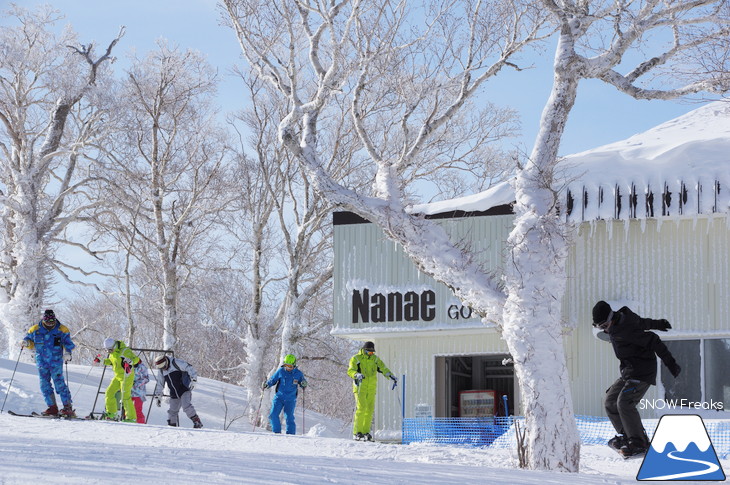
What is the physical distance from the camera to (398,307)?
19.5m

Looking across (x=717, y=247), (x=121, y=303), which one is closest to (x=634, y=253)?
(x=717, y=247)


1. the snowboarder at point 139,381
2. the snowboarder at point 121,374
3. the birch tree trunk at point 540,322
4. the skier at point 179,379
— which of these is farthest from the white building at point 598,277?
the snowboarder at point 121,374

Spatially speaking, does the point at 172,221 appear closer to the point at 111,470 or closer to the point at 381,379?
the point at 381,379

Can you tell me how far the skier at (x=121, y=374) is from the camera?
48.6 ft

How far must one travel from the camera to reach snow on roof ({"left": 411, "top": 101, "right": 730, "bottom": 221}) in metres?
16.7

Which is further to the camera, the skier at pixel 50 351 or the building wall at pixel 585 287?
the building wall at pixel 585 287

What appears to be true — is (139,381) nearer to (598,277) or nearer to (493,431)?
(493,431)

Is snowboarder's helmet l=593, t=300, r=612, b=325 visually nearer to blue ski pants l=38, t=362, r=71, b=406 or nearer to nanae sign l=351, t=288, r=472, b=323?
blue ski pants l=38, t=362, r=71, b=406

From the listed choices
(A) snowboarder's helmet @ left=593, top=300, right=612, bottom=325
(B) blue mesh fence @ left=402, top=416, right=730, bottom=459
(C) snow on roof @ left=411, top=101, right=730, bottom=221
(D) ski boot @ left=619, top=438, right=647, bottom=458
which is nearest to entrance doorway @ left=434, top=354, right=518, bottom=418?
(B) blue mesh fence @ left=402, top=416, right=730, bottom=459

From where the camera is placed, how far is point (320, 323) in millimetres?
28297

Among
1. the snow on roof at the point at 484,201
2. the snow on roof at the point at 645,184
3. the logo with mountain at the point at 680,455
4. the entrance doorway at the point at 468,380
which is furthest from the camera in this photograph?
the entrance doorway at the point at 468,380

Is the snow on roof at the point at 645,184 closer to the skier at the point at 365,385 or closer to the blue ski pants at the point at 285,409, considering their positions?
the skier at the point at 365,385

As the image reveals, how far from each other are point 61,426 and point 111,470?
5.11 m

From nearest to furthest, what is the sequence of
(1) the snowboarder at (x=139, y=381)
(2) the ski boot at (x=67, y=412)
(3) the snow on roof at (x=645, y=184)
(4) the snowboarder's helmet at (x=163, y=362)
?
(2) the ski boot at (x=67, y=412) → (4) the snowboarder's helmet at (x=163, y=362) → (1) the snowboarder at (x=139, y=381) → (3) the snow on roof at (x=645, y=184)
